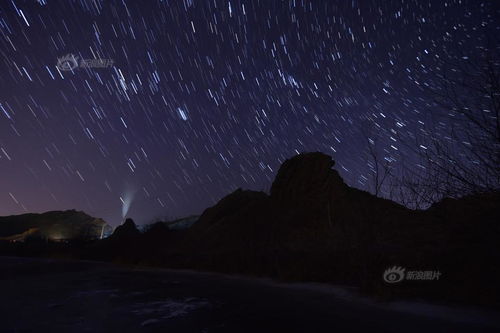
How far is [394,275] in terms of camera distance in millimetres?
11828

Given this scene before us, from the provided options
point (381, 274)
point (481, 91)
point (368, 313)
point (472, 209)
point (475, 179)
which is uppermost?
point (481, 91)

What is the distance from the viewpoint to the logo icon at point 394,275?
461 inches

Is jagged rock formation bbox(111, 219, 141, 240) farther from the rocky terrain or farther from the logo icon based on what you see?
the logo icon

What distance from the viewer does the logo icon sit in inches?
461

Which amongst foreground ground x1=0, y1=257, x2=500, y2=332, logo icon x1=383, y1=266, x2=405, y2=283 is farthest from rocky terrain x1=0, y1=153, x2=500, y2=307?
foreground ground x1=0, y1=257, x2=500, y2=332

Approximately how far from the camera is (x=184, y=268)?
2644 centimetres

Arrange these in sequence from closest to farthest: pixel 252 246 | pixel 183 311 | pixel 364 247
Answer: pixel 183 311
pixel 364 247
pixel 252 246

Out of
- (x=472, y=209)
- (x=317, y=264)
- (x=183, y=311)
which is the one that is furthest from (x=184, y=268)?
(x=472, y=209)

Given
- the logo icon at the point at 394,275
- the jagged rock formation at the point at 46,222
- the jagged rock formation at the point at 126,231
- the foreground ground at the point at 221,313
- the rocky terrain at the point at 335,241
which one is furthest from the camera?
the jagged rock formation at the point at 46,222

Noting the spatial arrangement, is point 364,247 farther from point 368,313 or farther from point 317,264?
point 317,264

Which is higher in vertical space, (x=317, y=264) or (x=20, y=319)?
(x=317, y=264)

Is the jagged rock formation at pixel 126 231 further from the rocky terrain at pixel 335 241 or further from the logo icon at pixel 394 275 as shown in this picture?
the logo icon at pixel 394 275

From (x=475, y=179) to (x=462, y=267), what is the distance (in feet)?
17.3

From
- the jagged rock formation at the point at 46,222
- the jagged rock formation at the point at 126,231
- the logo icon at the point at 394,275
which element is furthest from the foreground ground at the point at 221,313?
the jagged rock formation at the point at 46,222
